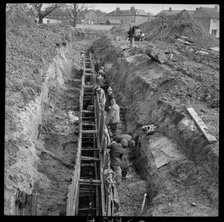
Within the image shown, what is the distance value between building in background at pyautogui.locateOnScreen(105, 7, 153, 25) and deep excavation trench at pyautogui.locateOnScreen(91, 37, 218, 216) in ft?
138

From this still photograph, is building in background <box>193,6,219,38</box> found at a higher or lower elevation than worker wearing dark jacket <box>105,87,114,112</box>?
higher

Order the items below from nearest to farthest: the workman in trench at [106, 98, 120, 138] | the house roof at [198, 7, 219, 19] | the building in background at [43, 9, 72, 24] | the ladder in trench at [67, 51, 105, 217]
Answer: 1. the ladder in trench at [67, 51, 105, 217]
2. the workman in trench at [106, 98, 120, 138]
3. the house roof at [198, 7, 219, 19]
4. the building in background at [43, 9, 72, 24]

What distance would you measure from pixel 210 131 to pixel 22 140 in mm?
5309

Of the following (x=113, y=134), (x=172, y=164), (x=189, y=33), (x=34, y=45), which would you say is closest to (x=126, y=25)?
(x=189, y=33)

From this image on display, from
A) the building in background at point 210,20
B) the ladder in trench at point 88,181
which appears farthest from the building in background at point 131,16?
the ladder in trench at point 88,181

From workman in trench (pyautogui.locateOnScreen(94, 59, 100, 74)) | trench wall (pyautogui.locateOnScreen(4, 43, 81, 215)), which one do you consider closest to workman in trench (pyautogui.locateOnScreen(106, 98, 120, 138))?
trench wall (pyautogui.locateOnScreen(4, 43, 81, 215))

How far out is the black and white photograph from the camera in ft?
22.5

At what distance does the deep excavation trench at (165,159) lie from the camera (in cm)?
685

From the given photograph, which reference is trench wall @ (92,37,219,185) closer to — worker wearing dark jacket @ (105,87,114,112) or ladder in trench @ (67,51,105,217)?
worker wearing dark jacket @ (105,87,114,112)

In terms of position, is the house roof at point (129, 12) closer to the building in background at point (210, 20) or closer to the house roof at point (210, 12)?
the house roof at point (210, 12)

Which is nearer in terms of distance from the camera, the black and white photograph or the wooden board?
the black and white photograph

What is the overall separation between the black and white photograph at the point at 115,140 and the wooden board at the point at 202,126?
29 millimetres

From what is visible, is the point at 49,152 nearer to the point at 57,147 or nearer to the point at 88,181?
the point at 57,147

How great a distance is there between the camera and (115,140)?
8898 mm
